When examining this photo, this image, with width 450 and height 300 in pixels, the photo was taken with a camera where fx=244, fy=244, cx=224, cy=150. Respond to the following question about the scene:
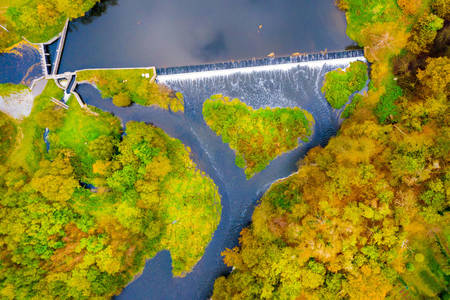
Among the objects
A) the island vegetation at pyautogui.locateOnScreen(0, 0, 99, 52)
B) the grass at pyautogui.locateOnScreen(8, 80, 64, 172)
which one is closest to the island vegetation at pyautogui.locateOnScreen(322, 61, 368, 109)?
the island vegetation at pyautogui.locateOnScreen(0, 0, 99, 52)

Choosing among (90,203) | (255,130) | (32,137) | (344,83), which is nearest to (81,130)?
(32,137)

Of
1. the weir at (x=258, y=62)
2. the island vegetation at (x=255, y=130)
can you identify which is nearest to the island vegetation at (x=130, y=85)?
the weir at (x=258, y=62)

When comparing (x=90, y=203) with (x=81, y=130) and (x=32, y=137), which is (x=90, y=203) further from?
(x=32, y=137)

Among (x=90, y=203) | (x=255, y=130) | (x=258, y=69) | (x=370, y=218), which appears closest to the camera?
(x=370, y=218)

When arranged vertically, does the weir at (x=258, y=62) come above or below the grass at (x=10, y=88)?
below

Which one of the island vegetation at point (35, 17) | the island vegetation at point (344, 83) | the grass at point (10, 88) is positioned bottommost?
the island vegetation at point (344, 83)

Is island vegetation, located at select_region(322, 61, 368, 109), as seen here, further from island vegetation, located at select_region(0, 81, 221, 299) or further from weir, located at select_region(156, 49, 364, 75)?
island vegetation, located at select_region(0, 81, 221, 299)

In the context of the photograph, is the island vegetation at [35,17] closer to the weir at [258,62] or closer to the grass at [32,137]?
the grass at [32,137]
